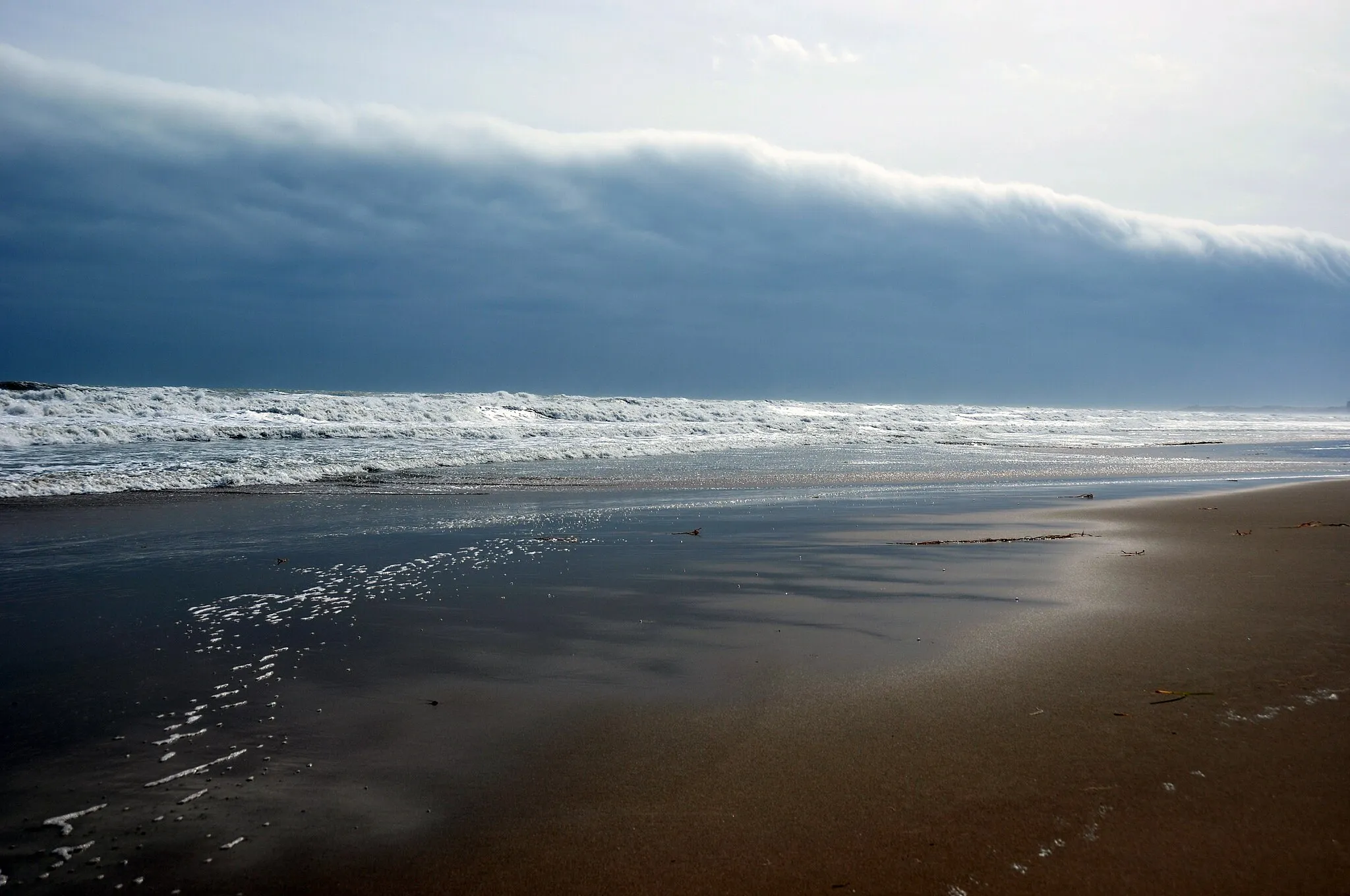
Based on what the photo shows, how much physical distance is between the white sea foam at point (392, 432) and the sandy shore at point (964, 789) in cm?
960

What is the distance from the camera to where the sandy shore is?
Answer: 195 centimetres

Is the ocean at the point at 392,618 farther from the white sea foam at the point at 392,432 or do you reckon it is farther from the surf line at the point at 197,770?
the white sea foam at the point at 392,432

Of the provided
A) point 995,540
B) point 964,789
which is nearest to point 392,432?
point 995,540

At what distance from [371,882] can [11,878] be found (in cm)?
82

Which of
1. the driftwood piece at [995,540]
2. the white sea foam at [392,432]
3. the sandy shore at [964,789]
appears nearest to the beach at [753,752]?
the sandy shore at [964,789]

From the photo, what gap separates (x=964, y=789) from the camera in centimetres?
232

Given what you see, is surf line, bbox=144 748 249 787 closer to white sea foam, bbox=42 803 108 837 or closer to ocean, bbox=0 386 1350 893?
ocean, bbox=0 386 1350 893

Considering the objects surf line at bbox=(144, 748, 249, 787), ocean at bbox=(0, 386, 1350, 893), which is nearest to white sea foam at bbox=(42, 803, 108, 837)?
ocean at bbox=(0, 386, 1350, 893)

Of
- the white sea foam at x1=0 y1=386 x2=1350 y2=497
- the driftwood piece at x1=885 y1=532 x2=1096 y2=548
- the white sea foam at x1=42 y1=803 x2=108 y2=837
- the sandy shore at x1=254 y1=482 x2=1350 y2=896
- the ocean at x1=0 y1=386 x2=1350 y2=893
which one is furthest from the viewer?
the white sea foam at x1=0 y1=386 x2=1350 y2=497

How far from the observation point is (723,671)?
134 inches

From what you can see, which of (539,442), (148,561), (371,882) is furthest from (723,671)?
(539,442)

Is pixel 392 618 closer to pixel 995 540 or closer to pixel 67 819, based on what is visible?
pixel 67 819

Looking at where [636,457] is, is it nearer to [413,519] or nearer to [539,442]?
[539,442]

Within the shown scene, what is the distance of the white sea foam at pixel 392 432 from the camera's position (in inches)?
476
